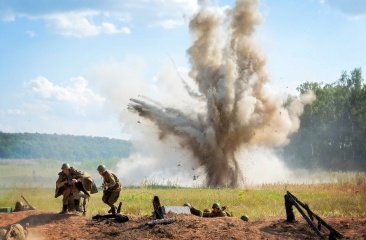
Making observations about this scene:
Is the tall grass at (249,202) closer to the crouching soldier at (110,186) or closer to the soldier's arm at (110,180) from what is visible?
the crouching soldier at (110,186)

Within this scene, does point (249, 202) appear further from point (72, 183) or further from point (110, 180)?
point (72, 183)

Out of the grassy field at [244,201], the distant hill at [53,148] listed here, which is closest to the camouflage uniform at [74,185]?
the grassy field at [244,201]

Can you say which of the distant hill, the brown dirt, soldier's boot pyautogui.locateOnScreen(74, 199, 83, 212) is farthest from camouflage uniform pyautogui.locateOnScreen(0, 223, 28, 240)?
the distant hill

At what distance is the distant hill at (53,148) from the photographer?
76125 mm

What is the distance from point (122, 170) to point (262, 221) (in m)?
51.7

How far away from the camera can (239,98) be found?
140 ft

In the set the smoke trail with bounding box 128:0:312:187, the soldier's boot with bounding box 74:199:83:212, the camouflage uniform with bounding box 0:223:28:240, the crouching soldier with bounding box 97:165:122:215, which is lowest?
the camouflage uniform with bounding box 0:223:28:240

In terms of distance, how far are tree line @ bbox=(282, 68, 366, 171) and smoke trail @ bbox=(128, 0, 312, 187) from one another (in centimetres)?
3016

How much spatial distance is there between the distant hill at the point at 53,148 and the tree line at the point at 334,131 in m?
34.5

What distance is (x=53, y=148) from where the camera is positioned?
91688 mm

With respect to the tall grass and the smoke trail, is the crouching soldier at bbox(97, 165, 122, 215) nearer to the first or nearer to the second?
the tall grass

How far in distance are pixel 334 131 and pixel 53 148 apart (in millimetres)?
44615

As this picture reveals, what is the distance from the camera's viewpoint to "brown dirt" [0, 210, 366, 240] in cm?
1527

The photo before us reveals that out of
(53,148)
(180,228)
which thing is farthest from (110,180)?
(53,148)
